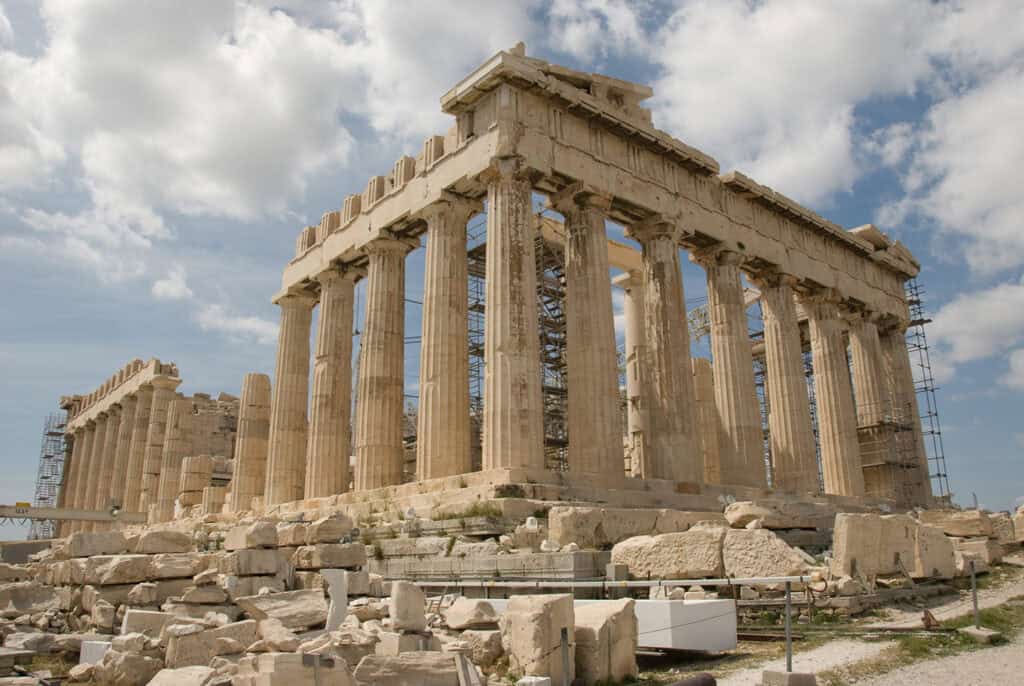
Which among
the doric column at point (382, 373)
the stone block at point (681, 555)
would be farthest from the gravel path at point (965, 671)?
the doric column at point (382, 373)

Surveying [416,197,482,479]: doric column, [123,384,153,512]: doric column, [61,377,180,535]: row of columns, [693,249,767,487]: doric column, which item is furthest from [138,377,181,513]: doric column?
[693,249,767,487]: doric column

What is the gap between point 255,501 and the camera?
90.3ft

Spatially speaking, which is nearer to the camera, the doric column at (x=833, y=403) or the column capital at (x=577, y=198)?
the column capital at (x=577, y=198)

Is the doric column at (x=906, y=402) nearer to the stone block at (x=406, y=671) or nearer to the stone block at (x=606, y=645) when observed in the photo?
the stone block at (x=606, y=645)

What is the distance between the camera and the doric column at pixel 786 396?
989 inches

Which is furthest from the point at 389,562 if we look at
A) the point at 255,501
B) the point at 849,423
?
the point at 849,423

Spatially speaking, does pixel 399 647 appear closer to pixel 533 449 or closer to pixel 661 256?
pixel 533 449

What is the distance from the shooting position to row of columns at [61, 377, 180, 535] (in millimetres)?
38844

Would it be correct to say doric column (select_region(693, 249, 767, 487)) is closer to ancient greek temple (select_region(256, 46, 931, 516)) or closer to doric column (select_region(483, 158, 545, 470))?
ancient greek temple (select_region(256, 46, 931, 516))

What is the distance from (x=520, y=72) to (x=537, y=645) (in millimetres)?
15053

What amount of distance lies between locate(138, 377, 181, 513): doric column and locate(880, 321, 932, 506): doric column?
105 feet

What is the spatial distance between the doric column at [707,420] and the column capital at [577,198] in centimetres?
753

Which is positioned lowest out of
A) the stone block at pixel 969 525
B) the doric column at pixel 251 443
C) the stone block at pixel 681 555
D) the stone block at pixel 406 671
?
the stone block at pixel 406 671

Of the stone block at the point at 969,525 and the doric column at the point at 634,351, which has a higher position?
the doric column at the point at 634,351
